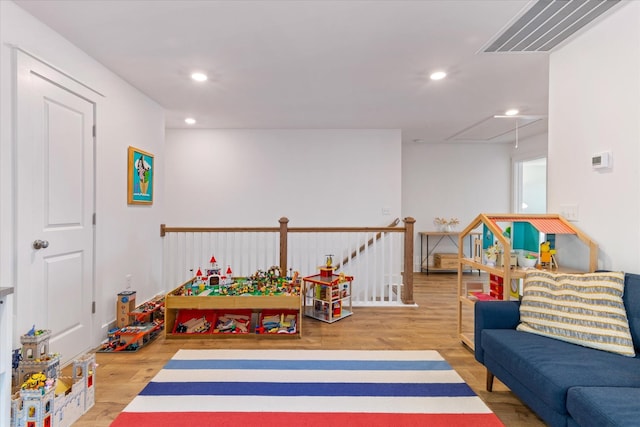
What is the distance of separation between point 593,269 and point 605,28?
5.36 ft

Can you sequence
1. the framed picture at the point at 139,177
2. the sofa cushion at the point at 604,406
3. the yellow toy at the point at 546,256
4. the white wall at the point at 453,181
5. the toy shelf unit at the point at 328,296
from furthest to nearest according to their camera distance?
the white wall at the point at 453,181 < the toy shelf unit at the point at 328,296 < the framed picture at the point at 139,177 < the yellow toy at the point at 546,256 < the sofa cushion at the point at 604,406

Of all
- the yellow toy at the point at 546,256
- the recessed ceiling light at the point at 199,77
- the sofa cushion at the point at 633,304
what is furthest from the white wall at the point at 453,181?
the sofa cushion at the point at 633,304

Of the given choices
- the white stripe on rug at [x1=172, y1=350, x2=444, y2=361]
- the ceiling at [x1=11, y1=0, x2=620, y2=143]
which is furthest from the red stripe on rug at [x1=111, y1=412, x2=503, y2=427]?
the ceiling at [x1=11, y1=0, x2=620, y2=143]

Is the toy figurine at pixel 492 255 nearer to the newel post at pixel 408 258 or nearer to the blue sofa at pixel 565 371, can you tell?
the blue sofa at pixel 565 371

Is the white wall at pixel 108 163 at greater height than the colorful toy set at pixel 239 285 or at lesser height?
greater

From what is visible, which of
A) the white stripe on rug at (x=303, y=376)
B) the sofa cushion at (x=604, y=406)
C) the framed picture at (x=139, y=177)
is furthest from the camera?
the framed picture at (x=139, y=177)

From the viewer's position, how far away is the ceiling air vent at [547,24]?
2.08 metres

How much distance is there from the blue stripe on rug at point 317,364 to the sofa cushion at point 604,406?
1.18 metres

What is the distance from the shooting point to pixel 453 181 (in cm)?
666

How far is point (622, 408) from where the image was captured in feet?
4.23

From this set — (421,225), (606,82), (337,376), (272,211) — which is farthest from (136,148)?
(421,225)

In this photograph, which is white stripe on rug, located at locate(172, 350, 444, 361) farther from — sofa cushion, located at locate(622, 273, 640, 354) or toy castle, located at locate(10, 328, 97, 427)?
sofa cushion, located at locate(622, 273, 640, 354)

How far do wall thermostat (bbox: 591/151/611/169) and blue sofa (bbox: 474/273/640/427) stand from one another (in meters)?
0.74

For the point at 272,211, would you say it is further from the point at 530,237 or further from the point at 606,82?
the point at 606,82
